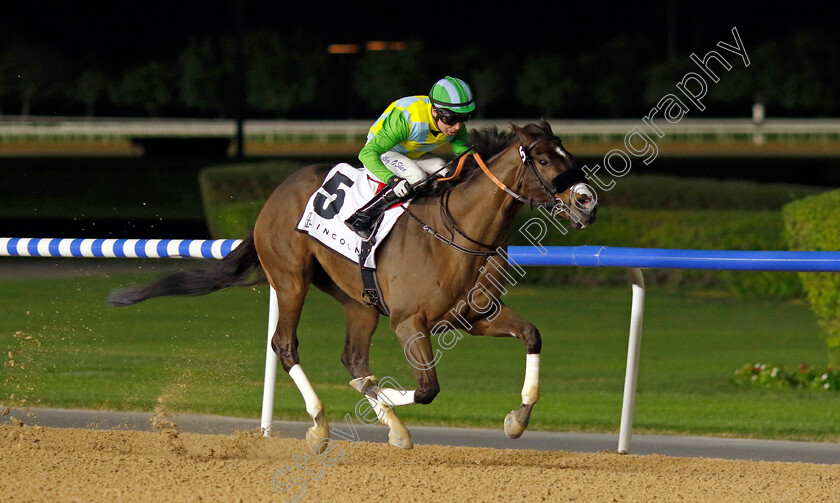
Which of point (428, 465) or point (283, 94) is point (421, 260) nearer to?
point (428, 465)

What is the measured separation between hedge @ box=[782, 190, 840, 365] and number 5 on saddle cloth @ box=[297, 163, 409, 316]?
3.42 metres

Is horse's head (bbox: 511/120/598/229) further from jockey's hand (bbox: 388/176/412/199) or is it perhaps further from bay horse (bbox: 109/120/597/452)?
jockey's hand (bbox: 388/176/412/199)

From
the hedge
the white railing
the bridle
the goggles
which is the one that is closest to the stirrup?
the bridle

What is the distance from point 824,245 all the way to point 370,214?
3.57m

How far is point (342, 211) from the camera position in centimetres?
471

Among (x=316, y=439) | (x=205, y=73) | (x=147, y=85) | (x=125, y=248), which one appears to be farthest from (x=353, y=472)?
(x=147, y=85)

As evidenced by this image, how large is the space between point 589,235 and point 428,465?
28.0 feet

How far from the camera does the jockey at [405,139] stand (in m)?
4.39

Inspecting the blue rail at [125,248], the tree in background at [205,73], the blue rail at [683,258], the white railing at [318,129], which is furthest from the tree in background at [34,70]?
the blue rail at [683,258]

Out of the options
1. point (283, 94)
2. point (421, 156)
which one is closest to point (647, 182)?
point (421, 156)

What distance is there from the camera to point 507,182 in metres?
4.23

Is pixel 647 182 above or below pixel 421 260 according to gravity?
above

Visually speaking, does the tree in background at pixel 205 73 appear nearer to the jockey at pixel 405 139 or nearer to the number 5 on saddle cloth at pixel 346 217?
the number 5 on saddle cloth at pixel 346 217

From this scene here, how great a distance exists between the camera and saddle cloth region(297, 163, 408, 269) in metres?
4.54
